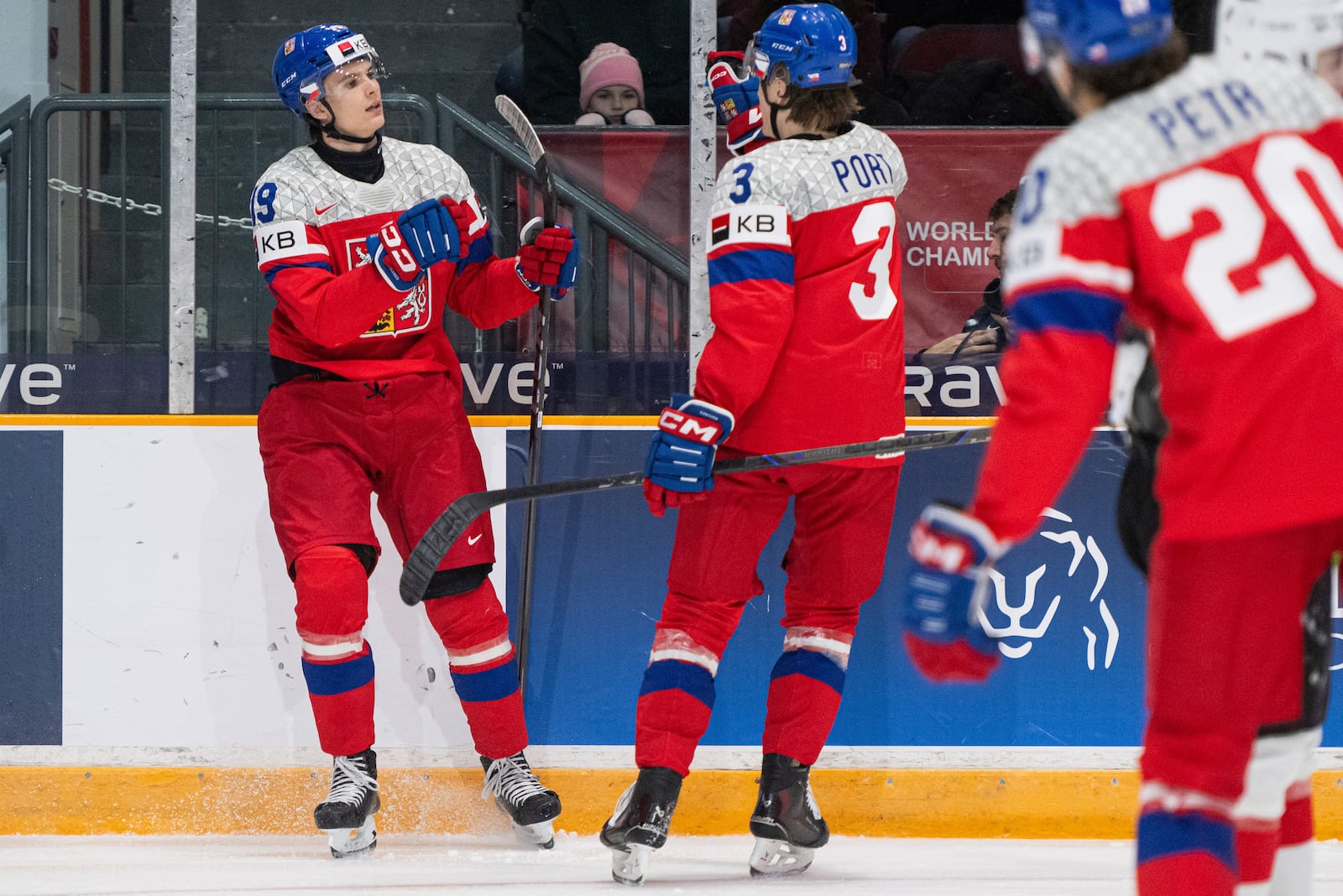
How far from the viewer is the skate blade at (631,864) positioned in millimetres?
2648

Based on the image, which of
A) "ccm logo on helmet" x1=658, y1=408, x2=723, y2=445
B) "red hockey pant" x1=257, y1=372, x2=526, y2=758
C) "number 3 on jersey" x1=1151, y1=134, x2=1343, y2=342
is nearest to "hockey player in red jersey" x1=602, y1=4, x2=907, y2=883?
"ccm logo on helmet" x1=658, y1=408, x2=723, y2=445

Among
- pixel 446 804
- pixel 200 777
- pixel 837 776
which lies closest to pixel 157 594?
pixel 200 777

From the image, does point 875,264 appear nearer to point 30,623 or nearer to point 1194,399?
point 1194,399

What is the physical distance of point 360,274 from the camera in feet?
8.89

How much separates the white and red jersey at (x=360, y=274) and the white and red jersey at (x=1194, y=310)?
152 cm

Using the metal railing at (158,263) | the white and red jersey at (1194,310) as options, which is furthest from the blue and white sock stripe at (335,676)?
the white and red jersey at (1194,310)

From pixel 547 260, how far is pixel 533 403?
0.33 metres

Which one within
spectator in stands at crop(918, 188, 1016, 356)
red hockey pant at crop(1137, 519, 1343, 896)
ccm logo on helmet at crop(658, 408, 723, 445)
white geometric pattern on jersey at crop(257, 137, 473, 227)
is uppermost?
white geometric pattern on jersey at crop(257, 137, 473, 227)

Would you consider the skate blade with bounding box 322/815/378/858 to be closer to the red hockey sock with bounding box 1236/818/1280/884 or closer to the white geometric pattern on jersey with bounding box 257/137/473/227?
the white geometric pattern on jersey with bounding box 257/137/473/227

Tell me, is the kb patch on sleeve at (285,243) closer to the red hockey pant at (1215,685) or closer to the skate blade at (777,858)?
the skate blade at (777,858)

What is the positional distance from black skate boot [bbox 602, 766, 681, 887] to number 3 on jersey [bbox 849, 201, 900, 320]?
873 millimetres

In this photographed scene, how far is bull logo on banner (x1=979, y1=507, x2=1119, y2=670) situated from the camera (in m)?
3.10

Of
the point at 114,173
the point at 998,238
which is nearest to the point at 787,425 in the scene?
the point at 998,238

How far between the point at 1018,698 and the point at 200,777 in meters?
1.66
